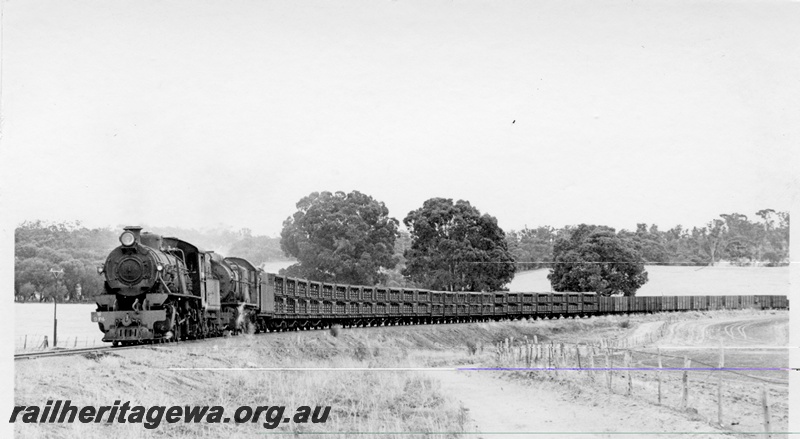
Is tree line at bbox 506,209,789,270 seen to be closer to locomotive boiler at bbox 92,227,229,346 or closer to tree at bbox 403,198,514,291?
tree at bbox 403,198,514,291

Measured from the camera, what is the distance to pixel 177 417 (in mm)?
6949

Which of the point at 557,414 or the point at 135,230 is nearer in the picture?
the point at 557,414

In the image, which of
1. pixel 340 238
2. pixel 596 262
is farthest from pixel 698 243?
pixel 340 238

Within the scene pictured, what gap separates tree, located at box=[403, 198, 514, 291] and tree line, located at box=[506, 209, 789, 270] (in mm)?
338

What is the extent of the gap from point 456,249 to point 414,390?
2920 millimetres

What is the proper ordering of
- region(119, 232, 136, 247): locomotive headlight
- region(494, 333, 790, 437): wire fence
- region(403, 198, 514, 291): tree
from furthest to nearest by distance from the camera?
region(119, 232, 136, 247): locomotive headlight
region(403, 198, 514, 291): tree
region(494, 333, 790, 437): wire fence

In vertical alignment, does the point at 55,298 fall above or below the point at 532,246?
below

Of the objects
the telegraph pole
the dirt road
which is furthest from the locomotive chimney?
the dirt road

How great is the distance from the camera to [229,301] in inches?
581

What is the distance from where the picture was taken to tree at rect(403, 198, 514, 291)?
1079 cm

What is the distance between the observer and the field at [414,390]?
733 cm

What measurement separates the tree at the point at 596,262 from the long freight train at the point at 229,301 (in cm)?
175

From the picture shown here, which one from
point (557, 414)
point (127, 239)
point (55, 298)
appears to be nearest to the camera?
point (557, 414)

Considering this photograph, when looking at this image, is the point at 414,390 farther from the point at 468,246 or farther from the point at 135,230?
the point at 135,230
